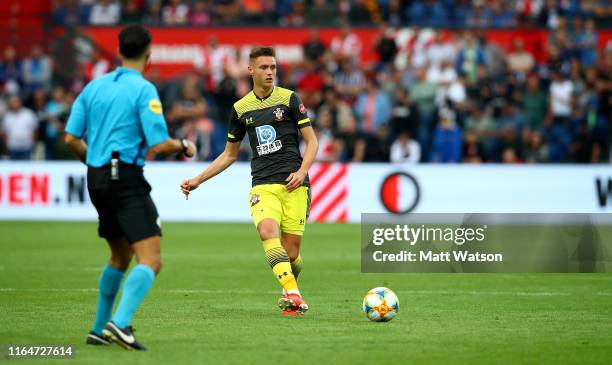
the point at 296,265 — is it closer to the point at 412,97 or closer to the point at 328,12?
the point at 412,97

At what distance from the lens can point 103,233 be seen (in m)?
8.34

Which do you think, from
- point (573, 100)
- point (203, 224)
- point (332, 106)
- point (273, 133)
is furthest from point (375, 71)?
point (273, 133)

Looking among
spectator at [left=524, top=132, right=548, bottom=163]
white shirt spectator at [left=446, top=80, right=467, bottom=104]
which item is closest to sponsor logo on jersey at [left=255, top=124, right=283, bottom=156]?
spectator at [left=524, top=132, right=548, bottom=163]

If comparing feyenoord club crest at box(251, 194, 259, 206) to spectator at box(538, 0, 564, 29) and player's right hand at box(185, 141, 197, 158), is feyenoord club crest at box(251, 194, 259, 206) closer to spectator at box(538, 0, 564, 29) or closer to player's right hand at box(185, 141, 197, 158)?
player's right hand at box(185, 141, 197, 158)

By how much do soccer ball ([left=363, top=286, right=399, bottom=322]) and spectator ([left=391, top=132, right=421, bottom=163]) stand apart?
46.6 ft

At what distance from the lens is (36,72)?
28297mm

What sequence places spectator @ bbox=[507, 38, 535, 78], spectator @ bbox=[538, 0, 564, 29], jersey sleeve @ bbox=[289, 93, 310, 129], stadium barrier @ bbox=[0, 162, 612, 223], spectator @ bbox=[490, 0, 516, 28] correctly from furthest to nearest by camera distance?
spectator @ bbox=[490, 0, 516, 28]
spectator @ bbox=[538, 0, 564, 29]
spectator @ bbox=[507, 38, 535, 78]
stadium barrier @ bbox=[0, 162, 612, 223]
jersey sleeve @ bbox=[289, 93, 310, 129]

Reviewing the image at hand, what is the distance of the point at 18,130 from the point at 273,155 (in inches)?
644

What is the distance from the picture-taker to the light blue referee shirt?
26.3 feet

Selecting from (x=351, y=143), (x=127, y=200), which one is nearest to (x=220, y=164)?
(x=127, y=200)

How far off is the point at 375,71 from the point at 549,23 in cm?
512

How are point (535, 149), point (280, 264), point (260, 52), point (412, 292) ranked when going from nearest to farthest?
point (280, 264)
point (260, 52)
point (412, 292)
point (535, 149)

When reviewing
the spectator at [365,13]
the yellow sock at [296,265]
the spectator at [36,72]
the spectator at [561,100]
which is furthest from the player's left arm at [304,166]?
the spectator at [365,13]

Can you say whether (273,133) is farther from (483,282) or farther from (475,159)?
(475,159)
